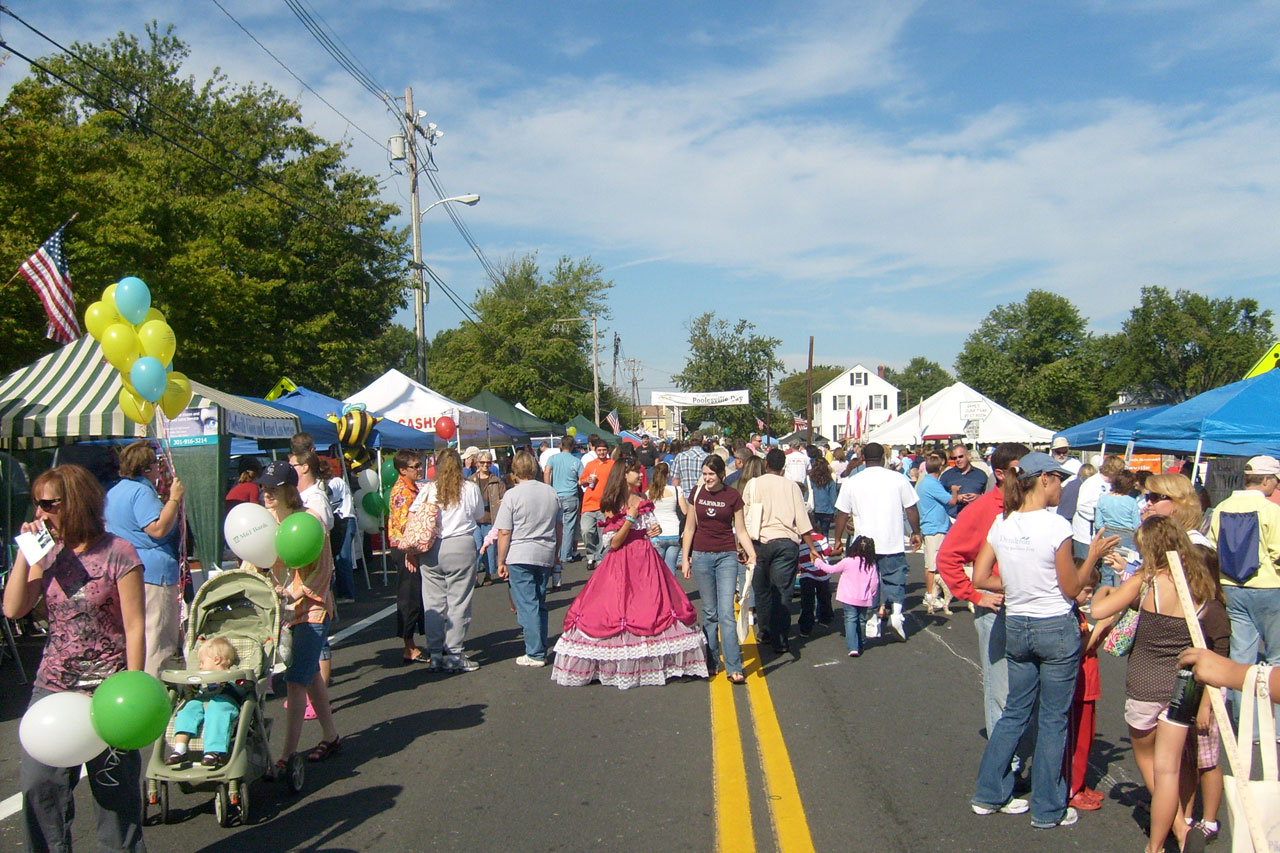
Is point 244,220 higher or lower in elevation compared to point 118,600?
higher

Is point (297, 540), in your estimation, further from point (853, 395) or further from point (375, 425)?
point (853, 395)

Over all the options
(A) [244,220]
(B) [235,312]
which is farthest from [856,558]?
(A) [244,220]

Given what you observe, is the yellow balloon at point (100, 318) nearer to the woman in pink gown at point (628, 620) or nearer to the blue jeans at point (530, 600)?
the blue jeans at point (530, 600)

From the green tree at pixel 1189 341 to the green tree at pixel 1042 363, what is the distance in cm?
294

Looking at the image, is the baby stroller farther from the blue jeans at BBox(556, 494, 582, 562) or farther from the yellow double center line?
the blue jeans at BBox(556, 494, 582, 562)

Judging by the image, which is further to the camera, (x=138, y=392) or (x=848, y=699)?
(x=848, y=699)

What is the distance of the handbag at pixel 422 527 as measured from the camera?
7625 mm

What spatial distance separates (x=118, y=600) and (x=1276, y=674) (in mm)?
4134

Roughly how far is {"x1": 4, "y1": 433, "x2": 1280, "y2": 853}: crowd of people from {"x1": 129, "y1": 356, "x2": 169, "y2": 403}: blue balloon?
1.97 feet

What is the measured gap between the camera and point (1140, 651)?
4.19m

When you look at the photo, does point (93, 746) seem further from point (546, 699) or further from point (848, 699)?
point (848, 699)

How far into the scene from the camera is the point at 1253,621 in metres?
6.16

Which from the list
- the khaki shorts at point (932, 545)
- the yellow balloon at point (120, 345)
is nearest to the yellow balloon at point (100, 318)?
the yellow balloon at point (120, 345)

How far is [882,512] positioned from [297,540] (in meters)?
5.41
